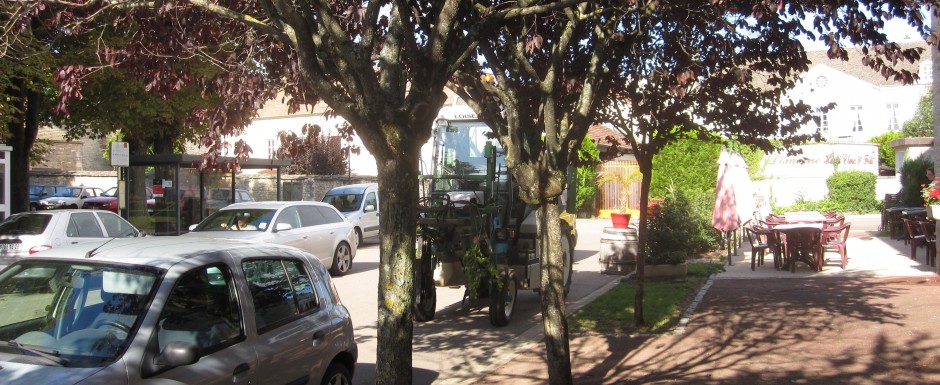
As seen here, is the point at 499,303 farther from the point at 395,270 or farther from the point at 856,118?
the point at 856,118

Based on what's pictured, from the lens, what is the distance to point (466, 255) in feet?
32.5

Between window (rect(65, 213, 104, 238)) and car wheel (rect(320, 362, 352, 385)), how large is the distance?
31.1 feet

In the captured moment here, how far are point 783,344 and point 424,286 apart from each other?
4520 mm

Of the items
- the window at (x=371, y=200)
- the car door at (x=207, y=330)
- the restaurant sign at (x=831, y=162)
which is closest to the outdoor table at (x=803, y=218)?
the car door at (x=207, y=330)

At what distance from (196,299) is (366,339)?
16.3 feet

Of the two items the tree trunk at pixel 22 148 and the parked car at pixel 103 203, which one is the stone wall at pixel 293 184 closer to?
the parked car at pixel 103 203

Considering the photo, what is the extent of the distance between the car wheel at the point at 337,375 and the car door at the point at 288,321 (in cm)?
12

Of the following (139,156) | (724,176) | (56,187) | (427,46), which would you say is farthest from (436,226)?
(56,187)

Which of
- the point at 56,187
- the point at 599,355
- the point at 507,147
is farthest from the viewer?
the point at 56,187

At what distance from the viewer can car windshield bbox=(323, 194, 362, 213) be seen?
24.0m

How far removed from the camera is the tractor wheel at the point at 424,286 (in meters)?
10.4

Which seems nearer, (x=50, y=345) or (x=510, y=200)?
(x=50, y=345)

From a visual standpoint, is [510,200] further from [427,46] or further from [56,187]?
A: [56,187]

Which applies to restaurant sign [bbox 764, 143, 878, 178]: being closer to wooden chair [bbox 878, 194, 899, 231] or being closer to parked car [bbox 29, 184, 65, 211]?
wooden chair [bbox 878, 194, 899, 231]
